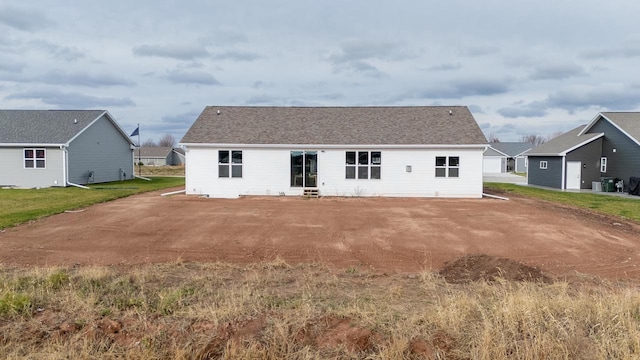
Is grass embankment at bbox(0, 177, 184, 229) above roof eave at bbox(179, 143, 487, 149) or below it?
below

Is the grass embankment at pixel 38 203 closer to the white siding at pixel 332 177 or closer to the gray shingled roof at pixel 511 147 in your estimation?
the white siding at pixel 332 177

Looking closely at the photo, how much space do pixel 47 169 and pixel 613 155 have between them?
3776 cm

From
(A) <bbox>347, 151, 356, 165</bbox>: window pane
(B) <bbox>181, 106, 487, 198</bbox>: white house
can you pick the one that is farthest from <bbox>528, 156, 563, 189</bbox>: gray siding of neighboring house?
(A) <bbox>347, 151, 356, 165</bbox>: window pane

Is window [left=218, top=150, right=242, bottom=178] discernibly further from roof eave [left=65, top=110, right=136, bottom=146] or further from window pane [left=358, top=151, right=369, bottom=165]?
roof eave [left=65, top=110, right=136, bottom=146]

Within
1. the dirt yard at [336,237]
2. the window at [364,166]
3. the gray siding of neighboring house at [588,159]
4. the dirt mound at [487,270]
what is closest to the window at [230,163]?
the dirt yard at [336,237]

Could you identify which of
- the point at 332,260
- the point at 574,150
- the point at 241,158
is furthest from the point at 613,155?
the point at 332,260

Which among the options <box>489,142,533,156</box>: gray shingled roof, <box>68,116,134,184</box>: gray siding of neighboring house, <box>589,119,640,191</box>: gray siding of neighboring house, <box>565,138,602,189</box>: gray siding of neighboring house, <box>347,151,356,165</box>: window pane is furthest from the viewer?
<box>489,142,533,156</box>: gray shingled roof

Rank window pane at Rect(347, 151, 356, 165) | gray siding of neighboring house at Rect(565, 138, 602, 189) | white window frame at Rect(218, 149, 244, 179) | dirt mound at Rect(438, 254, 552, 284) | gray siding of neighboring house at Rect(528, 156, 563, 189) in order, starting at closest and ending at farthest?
dirt mound at Rect(438, 254, 552, 284)
white window frame at Rect(218, 149, 244, 179)
window pane at Rect(347, 151, 356, 165)
gray siding of neighboring house at Rect(565, 138, 602, 189)
gray siding of neighboring house at Rect(528, 156, 563, 189)

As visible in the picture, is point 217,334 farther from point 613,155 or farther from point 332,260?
point 613,155

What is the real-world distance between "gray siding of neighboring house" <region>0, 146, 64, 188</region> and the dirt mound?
2662 centimetres

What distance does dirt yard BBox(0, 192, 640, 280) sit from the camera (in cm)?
919

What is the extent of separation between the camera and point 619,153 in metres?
28.1

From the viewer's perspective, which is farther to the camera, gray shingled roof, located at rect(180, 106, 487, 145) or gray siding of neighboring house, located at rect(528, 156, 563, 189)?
gray siding of neighboring house, located at rect(528, 156, 563, 189)

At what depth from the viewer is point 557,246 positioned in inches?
419
